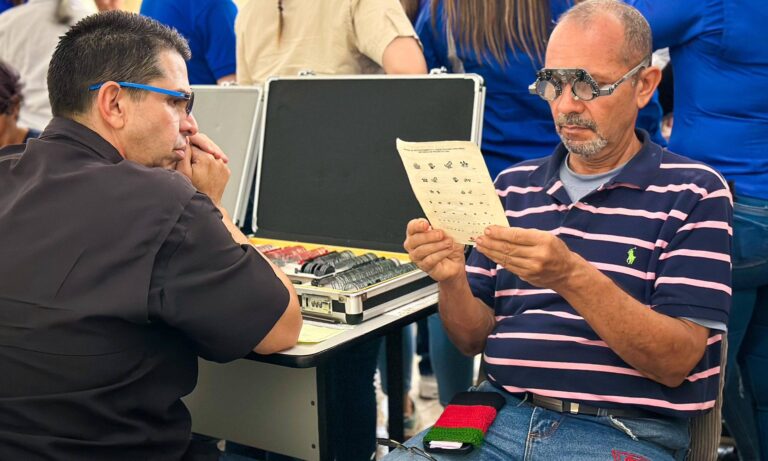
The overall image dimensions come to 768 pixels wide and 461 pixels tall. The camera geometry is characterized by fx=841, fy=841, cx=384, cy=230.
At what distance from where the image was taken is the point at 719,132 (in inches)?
86.0

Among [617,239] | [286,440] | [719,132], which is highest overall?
[719,132]

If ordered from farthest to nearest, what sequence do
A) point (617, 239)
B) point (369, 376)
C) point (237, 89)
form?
point (237, 89) < point (369, 376) < point (617, 239)

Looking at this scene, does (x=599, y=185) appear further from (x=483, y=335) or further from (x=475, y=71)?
(x=475, y=71)

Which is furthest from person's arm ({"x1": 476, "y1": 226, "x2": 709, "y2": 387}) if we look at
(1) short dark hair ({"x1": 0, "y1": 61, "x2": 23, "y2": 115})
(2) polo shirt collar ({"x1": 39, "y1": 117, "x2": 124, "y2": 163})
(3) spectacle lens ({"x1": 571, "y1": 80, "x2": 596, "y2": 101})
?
(1) short dark hair ({"x1": 0, "y1": 61, "x2": 23, "y2": 115})

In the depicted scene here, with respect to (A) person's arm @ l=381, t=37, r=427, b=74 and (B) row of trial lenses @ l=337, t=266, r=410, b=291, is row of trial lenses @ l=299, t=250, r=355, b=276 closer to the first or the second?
(B) row of trial lenses @ l=337, t=266, r=410, b=291

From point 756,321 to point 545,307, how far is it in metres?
0.80

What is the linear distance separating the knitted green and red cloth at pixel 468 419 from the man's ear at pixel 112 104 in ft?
3.00

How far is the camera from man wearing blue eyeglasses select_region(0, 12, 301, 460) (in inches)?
57.9

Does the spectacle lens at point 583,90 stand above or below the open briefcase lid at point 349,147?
above

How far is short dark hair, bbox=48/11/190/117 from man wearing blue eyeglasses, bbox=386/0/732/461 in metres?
0.65

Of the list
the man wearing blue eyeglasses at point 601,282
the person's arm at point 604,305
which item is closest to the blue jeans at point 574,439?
the man wearing blue eyeglasses at point 601,282

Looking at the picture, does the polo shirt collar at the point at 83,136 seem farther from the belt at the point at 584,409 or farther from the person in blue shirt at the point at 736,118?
the person in blue shirt at the point at 736,118

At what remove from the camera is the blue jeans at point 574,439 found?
1.66 m

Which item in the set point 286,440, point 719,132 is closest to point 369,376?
point 286,440
